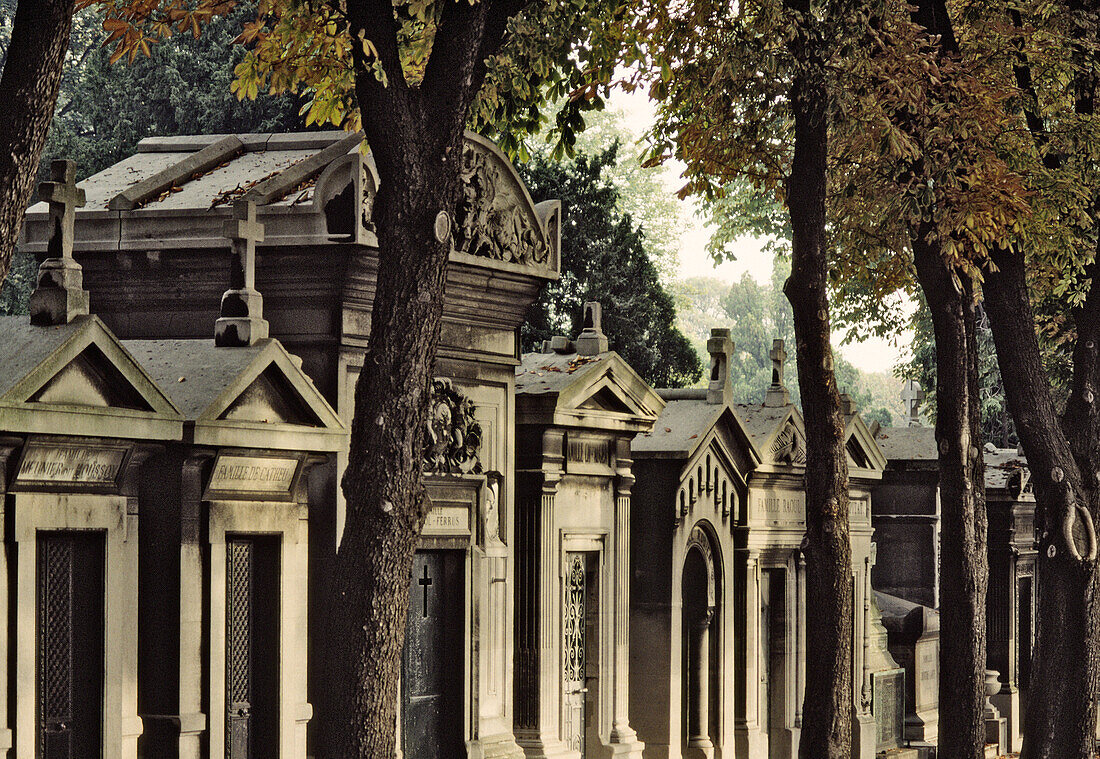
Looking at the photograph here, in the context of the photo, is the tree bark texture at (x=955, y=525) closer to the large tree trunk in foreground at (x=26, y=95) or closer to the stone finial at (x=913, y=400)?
the large tree trunk in foreground at (x=26, y=95)

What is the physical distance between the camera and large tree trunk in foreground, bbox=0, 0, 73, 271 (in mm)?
6215

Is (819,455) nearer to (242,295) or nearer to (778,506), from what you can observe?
(242,295)

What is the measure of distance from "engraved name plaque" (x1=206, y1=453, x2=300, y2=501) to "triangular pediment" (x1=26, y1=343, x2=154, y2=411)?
2.43ft

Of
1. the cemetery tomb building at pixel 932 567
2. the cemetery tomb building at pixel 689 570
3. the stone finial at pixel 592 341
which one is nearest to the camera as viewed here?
the stone finial at pixel 592 341

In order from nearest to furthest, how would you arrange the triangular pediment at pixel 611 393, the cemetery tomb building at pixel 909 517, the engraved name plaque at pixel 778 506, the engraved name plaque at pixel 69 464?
the engraved name plaque at pixel 69 464 → the triangular pediment at pixel 611 393 → the engraved name plaque at pixel 778 506 → the cemetery tomb building at pixel 909 517

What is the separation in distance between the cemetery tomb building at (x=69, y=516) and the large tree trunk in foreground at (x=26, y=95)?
6.54 ft

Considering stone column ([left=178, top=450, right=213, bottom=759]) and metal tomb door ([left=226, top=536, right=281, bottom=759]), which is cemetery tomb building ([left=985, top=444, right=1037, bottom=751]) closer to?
metal tomb door ([left=226, top=536, right=281, bottom=759])

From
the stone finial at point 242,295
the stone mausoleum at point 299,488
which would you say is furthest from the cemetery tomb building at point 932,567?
the stone finial at point 242,295

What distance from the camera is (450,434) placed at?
38.2ft

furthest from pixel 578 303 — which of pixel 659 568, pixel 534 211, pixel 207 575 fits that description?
pixel 207 575

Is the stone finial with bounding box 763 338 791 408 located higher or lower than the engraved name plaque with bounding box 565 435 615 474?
higher

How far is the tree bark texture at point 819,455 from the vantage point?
11320mm

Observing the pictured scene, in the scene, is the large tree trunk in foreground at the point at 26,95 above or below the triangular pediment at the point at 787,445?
above

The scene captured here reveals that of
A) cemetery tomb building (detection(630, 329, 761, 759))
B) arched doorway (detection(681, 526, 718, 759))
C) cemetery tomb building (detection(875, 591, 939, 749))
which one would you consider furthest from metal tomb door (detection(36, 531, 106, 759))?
cemetery tomb building (detection(875, 591, 939, 749))
